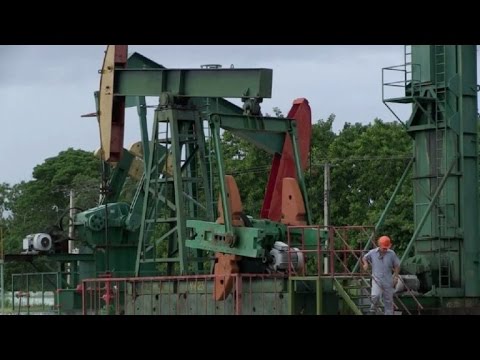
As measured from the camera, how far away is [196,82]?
23.0 meters

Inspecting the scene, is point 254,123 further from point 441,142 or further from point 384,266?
point 384,266

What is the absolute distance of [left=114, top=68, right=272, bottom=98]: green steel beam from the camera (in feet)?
71.8

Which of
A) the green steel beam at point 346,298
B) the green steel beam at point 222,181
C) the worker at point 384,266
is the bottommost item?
the green steel beam at point 346,298

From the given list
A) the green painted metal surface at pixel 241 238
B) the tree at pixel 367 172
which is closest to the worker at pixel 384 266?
the green painted metal surface at pixel 241 238

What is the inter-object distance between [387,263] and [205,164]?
9.76 meters

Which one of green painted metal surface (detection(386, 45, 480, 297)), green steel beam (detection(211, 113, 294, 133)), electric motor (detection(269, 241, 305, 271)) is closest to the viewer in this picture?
electric motor (detection(269, 241, 305, 271))

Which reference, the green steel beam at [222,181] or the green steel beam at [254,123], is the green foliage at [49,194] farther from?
the green steel beam at [222,181]

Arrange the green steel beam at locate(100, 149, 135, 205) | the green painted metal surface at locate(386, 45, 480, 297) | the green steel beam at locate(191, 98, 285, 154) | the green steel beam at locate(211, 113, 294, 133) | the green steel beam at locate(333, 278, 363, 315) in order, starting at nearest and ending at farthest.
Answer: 1. the green steel beam at locate(333, 278, 363, 315)
2. the green steel beam at locate(211, 113, 294, 133)
3. the green steel beam at locate(191, 98, 285, 154)
4. the green painted metal surface at locate(386, 45, 480, 297)
5. the green steel beam at locate(100, 149, 135, 205)

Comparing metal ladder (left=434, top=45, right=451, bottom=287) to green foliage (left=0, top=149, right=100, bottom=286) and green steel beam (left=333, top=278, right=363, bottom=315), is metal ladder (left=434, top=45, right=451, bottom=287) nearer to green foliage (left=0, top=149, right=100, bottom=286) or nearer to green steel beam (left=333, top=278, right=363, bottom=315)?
green steel beam (left=333, top=278, right=363, bottom=315)

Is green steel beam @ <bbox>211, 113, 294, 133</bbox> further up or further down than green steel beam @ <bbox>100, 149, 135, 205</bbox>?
further up

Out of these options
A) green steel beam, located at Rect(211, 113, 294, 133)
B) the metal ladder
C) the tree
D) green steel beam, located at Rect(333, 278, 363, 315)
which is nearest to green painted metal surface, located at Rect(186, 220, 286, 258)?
green steel beam, located at Rect(333, 278, 363, 315)

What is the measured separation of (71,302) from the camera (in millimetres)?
27672

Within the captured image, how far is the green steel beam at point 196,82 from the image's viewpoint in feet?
71.8

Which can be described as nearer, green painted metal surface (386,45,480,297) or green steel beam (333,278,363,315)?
green steel beam (333,278,363,315)
